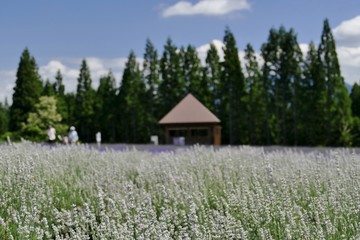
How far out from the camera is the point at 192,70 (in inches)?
2226

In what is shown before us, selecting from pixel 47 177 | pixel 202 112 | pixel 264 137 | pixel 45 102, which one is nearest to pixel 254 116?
pixel 264 137

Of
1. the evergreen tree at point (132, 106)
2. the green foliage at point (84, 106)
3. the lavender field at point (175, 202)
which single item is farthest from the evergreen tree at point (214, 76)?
the lavender field at point (175, 202)

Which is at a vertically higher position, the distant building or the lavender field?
the distant building

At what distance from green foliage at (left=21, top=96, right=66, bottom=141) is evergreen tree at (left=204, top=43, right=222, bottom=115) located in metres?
19.5

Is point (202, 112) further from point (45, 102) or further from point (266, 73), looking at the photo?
point (45, 102)

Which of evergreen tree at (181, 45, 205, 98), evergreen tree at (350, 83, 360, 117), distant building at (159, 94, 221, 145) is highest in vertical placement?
evergreen tree at (181, 45, 205, 98)

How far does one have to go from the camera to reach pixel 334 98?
41.4 meters

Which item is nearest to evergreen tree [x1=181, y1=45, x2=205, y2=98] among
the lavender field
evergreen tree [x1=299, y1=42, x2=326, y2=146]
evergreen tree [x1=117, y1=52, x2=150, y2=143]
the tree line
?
the tree line

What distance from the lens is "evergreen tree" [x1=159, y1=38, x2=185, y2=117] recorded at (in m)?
55.1

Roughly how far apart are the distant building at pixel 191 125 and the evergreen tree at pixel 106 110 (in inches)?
749

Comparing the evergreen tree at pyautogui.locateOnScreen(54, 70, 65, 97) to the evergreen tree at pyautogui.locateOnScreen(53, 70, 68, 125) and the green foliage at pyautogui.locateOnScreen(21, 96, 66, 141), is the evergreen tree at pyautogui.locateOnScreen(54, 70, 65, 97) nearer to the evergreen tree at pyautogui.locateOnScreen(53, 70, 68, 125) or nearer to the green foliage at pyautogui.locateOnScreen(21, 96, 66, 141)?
the evergreen tree at pyautogui.locateOnScreen(53, 70, 68, 125)

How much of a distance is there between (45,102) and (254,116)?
26.1 meters

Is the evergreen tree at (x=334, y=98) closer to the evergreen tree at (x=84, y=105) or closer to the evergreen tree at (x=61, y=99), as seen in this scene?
the evergreen tree at (x=84, y=105)

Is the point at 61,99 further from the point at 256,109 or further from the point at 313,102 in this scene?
the point at 313,102
